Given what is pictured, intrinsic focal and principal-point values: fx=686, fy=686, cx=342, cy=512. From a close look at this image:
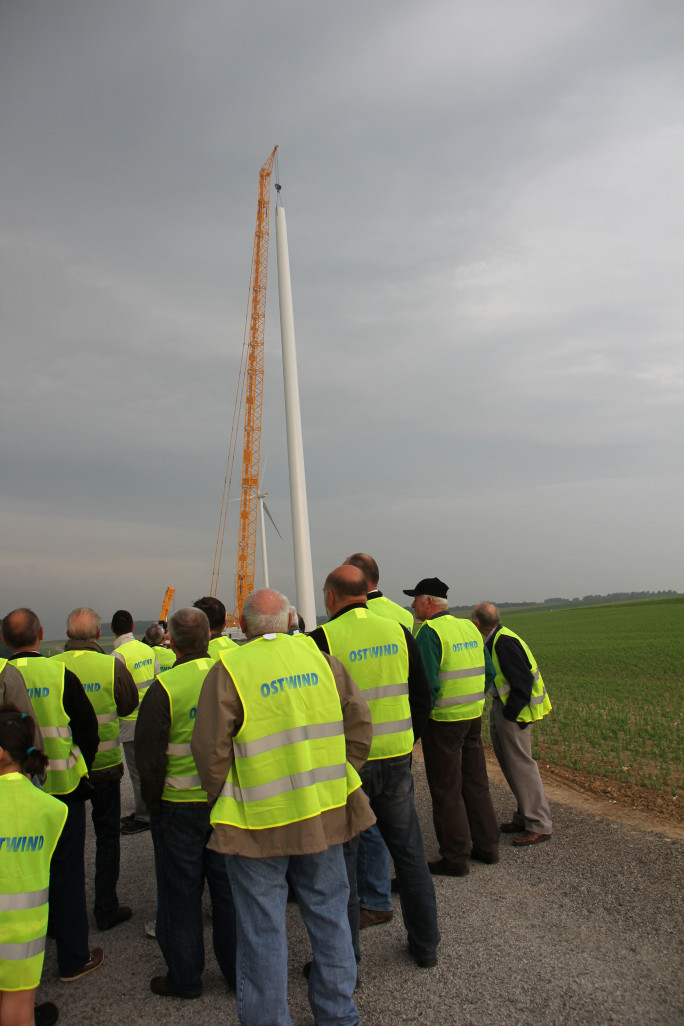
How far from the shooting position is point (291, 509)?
20.9 m

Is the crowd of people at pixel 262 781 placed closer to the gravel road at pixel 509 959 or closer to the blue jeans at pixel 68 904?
the blue jeans at pixel 68 904

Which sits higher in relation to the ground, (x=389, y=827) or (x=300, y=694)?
(x=300, y=694)

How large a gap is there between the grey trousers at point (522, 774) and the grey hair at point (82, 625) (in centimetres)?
427

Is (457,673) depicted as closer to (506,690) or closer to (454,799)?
(454,799)

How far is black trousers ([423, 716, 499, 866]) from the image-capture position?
20.1ft

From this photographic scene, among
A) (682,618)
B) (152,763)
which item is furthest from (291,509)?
(682,618)

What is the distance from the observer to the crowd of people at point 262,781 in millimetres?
3498

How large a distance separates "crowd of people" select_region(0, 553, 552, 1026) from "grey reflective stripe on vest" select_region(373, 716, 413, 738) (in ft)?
0.03

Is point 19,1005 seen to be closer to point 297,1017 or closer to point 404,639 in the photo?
point 297,1017

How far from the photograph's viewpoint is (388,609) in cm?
639

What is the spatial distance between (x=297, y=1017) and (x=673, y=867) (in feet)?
12.0

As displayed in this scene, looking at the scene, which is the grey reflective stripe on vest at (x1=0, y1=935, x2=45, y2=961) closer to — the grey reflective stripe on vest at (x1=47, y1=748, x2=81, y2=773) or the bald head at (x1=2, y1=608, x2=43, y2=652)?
the grey reflective stripe on vest at (x1=47, y1=748, x2=81, y2=773)

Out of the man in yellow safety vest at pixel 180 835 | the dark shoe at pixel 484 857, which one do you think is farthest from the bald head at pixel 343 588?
the dark shoe at pixel 484 857

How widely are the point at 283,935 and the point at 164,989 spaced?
1.52 metres
